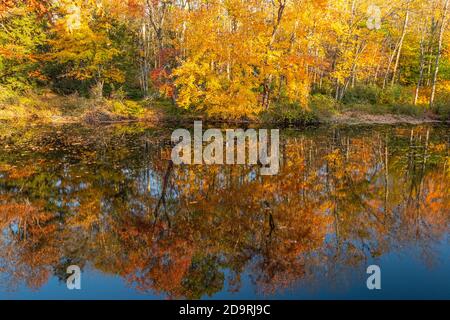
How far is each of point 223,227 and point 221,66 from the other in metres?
18.5

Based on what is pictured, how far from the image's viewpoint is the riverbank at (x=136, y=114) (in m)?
23.6

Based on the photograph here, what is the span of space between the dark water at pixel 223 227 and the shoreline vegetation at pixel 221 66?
10766mm

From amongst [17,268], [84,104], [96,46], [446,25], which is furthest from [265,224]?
[446,25]

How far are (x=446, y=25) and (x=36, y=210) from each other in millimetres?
33757

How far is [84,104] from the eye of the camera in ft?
81.9

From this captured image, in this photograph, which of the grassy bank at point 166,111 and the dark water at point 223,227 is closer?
the dark water at point 223,227

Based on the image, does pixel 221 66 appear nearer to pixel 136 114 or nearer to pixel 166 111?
pixel 166 111

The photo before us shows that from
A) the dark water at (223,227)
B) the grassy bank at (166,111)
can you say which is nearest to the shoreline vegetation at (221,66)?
the grassy bank at (166,111)

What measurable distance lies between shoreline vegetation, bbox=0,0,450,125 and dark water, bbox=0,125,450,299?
10766mm

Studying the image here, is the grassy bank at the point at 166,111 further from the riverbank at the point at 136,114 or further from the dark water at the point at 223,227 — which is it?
the dark water at the point at 223,227

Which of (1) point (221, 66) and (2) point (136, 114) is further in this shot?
(2) point (136, 114)

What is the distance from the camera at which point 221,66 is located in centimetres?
2391

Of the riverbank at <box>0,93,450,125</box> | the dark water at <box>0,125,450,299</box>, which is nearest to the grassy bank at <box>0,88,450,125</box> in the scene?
the riverbank at <box>0,93,450,125</box>

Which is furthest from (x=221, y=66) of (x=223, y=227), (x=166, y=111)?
(x=223, y=227)
